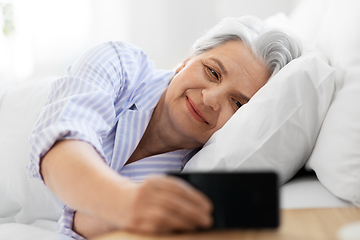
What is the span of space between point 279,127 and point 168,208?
0.50 m

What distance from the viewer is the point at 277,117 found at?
2.95ft

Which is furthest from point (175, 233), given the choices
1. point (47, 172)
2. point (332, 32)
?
point (332, 32)

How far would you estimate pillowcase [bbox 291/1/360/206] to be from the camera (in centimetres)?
83

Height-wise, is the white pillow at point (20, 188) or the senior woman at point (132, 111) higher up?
the senior woman at point (132, 111)

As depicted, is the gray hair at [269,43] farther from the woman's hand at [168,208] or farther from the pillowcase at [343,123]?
the woman's hand at [168,208]

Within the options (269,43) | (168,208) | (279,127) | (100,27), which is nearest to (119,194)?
(168,208)

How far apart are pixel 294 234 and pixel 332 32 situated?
741mm

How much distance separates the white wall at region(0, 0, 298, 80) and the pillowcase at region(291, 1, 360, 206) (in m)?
1.27

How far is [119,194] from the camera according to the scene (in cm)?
54

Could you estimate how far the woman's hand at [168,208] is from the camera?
47 centimetres

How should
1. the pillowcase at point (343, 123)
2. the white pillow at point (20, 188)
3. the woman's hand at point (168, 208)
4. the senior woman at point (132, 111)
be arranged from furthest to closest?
the white pillow at point (20, 188) → the pillowcase at point (343, 123) → the senior woman at point (132, 111) → the woman's hand at point (168, 208)

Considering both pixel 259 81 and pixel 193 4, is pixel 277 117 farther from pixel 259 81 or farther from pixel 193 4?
pixel 193 4

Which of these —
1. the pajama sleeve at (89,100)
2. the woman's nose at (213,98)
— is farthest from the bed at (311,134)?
the pajama sleeve at (89,100)

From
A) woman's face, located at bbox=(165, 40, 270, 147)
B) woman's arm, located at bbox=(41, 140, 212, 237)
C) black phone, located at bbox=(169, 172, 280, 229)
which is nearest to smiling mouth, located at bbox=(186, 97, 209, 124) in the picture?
woman's face, located at bbox=(165, 40, 270, 147)
